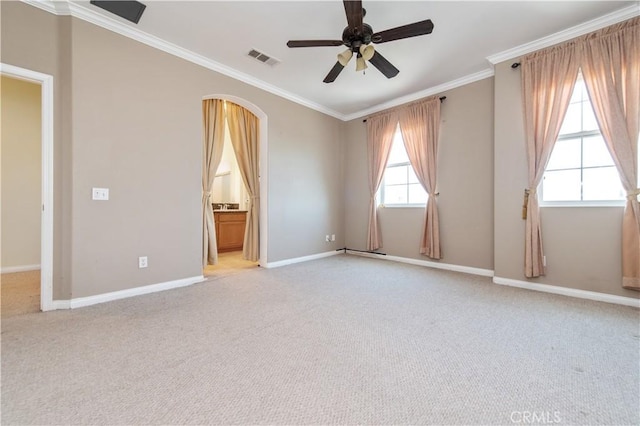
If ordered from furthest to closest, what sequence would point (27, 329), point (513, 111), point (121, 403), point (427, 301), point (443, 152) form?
point (443, 152), point (513, 111), point (427, 301), point (27, 329), point (121, 403)

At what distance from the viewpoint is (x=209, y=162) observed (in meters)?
3.86

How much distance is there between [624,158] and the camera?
2.53 metres

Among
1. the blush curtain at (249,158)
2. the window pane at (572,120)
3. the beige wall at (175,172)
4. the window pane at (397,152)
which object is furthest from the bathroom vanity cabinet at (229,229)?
the window pane at (572,120)

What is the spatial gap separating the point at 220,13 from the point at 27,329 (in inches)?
129

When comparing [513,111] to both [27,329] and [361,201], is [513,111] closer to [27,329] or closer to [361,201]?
[361,201]

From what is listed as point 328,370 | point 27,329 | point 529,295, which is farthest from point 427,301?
point 27,329

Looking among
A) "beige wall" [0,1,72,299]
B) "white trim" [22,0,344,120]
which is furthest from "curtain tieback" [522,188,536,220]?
"beige wall" [0,1,72,299]

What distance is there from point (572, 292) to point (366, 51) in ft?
11.2

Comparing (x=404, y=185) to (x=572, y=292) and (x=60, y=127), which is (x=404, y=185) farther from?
(x=60, y=127)

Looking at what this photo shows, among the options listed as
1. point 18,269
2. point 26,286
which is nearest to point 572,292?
point 26,286

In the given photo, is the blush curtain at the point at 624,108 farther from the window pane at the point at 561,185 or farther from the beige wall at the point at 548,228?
the window pane at the point at 561,185

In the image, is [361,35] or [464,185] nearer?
[361,35]

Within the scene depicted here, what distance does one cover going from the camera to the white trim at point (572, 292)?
8.46 feet

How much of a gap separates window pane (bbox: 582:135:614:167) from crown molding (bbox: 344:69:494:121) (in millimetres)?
1498
